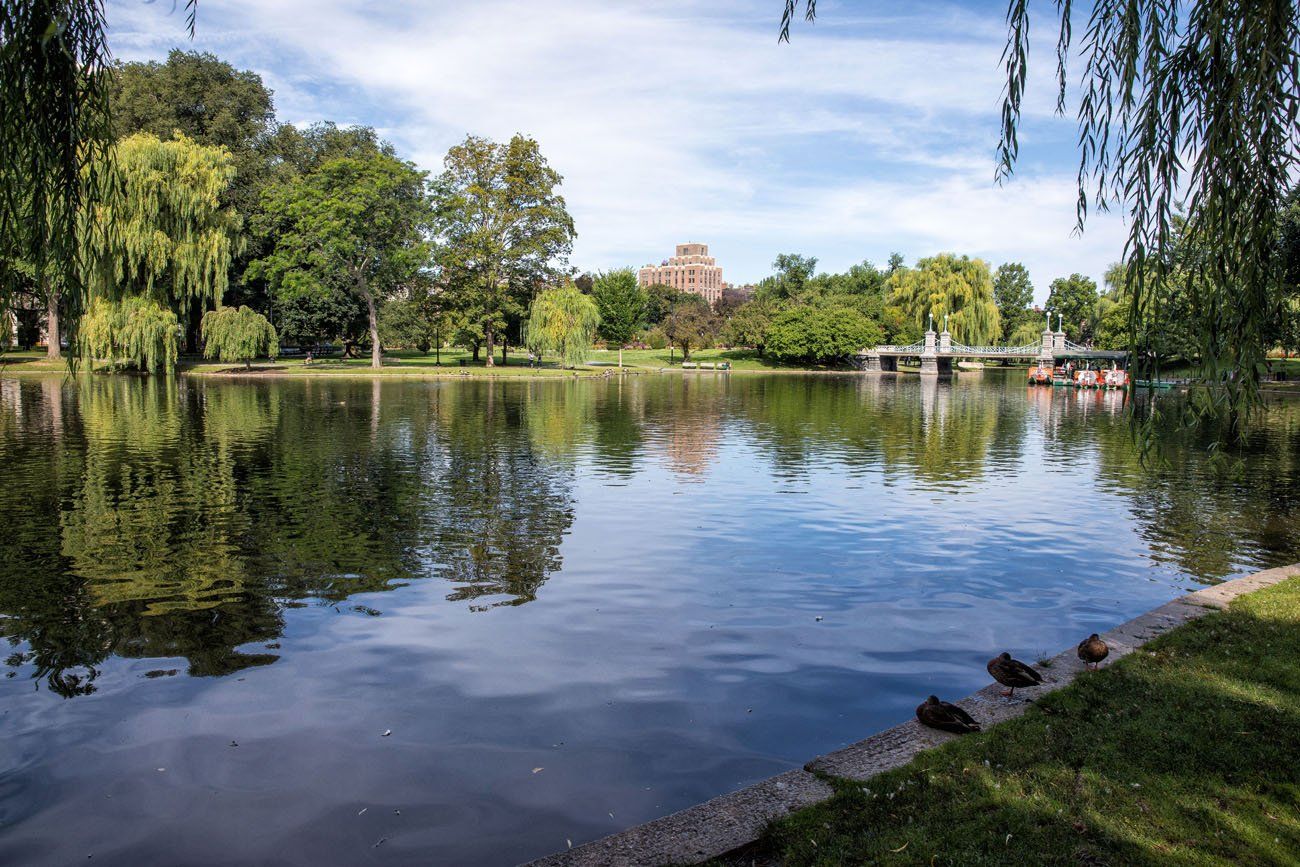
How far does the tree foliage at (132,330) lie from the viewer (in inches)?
1861

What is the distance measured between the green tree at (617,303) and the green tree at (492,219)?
3223cm

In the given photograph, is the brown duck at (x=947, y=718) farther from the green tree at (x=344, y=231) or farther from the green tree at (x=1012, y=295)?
the green tree at (x=1012, y=295)

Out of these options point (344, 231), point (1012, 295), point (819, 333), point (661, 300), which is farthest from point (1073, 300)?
point (344, 231)

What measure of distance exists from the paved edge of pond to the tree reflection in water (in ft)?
9.43

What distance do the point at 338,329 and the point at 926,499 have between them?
222 feet

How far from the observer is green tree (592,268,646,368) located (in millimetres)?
108312

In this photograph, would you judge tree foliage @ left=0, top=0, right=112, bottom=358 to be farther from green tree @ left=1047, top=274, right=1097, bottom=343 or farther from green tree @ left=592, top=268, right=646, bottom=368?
green tree @ left=1047, top=274, right=1097, bottom=343

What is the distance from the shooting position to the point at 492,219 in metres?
70.9

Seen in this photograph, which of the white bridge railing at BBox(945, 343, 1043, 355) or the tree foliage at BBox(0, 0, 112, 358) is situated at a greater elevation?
the white bridge railing at BBox(945, 343, 1043, 355)

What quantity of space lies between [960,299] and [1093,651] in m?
102

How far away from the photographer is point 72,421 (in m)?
28.7

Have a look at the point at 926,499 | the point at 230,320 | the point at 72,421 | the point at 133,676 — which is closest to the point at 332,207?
the point at 230,320

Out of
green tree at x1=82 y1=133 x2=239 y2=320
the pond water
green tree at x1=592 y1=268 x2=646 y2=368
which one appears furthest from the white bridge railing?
green tree at x1=82 y1=133 x2=239 y2=320

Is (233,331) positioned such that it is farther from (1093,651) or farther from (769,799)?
(769,799)
